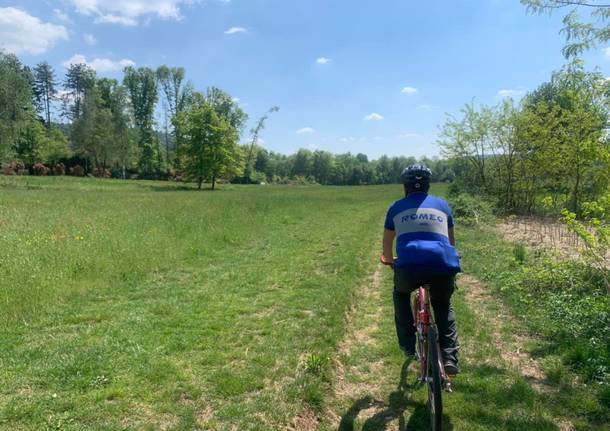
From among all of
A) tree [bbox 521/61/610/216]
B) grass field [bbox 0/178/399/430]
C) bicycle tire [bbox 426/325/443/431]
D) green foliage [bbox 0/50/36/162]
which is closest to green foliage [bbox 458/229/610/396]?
bicycle tire [bbox 426/325/443/431]

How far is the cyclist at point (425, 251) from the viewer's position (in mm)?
3812

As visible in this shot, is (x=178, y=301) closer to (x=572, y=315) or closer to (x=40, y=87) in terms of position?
(x=572, y=315)

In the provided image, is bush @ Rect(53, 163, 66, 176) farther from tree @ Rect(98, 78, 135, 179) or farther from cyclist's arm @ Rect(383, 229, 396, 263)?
cyclist's arm @ Rect(383, 229, 396, 263)

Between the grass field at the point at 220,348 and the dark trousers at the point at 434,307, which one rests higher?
the dark trousers at the point at 434,307

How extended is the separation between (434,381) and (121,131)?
6653 centimetres

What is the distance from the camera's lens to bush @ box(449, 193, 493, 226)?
734 inches

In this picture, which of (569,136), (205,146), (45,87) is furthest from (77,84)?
(569,136)

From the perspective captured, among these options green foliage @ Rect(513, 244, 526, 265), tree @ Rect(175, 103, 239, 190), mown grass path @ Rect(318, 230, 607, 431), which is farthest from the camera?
tree @ Rect(175, 103, 239, 190)

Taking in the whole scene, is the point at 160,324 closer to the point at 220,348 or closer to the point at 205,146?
the point at 220,348

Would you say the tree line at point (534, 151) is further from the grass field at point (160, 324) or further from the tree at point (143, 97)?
the tree at point (143, 97)

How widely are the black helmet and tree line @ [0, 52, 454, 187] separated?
2608 cm

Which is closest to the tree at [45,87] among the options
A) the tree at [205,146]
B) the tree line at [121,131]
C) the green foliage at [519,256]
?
the tree line at [121,131]

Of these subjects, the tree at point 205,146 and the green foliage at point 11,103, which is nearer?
the green foliage at point 11,103

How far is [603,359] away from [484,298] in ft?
10.8
